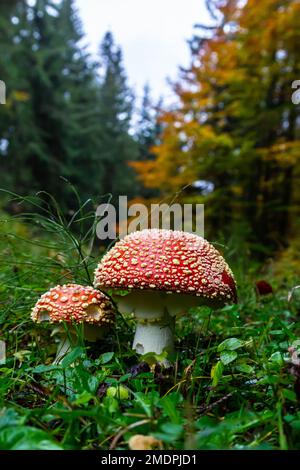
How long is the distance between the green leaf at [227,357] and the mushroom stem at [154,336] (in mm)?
399

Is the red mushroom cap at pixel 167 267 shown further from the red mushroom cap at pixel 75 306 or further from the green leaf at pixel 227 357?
the green leaf at pixel 227 357

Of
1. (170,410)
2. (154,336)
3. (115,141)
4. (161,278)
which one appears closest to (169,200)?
(154,336)

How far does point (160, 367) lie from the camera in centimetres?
176

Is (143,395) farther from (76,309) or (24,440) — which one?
(76,309)

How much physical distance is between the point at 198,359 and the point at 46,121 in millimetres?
16244

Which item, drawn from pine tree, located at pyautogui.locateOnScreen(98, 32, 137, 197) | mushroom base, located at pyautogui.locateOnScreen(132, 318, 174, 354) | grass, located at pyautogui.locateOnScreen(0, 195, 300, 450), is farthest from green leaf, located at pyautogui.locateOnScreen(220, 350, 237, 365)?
pine tree, located at pyautogui.locateOnScreen(98, 32, 137, 197)

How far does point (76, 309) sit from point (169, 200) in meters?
8.52

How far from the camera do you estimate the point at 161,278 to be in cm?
167

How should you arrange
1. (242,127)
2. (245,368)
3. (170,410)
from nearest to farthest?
(170,410) → (245,368) → (242,127)

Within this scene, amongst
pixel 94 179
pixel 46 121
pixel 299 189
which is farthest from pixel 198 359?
pixel 94 179

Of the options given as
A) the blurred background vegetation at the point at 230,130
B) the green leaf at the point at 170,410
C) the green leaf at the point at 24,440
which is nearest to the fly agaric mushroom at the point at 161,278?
the green leaf at the point at 170,410

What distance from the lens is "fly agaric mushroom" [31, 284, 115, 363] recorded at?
6.09ft

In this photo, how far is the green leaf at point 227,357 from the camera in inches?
61.4

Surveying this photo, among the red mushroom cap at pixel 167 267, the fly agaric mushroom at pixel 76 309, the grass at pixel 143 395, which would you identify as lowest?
the grass at pixel 143 395
